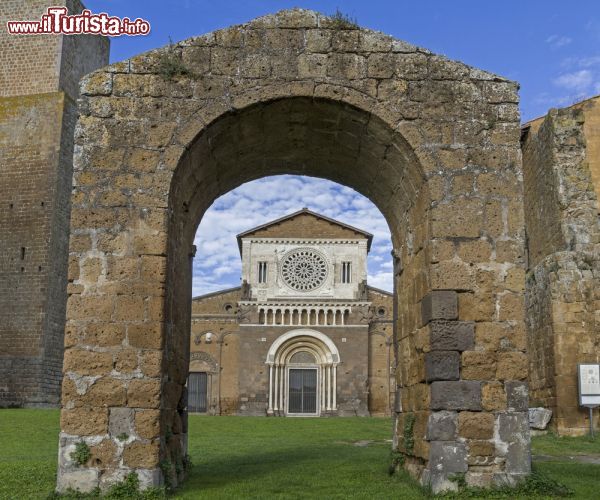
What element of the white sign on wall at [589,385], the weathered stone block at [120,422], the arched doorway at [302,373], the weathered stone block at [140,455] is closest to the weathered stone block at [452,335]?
the weathered stone block at [140,455]

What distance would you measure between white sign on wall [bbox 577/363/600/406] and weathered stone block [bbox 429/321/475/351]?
845 centimetres

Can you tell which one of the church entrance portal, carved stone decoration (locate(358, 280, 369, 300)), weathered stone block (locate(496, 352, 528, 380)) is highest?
carved stone decoration (locate(358, 280, 369, 300))

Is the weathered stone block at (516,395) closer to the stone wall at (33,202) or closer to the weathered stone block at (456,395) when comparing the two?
the weathered stone block at (456,395)

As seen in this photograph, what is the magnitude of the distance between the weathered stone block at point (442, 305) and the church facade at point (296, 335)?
2982 cm

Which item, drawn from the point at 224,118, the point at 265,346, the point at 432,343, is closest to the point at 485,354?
the point at 432,343

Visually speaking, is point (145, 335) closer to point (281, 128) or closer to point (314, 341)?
point (281, 128)

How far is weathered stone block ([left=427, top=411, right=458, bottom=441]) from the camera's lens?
6660 millimetres

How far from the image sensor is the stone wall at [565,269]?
47.8 ft

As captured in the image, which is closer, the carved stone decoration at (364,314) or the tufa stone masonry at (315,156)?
the tufa stone masonry at (315,156)

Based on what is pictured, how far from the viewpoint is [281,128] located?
26.5 feet

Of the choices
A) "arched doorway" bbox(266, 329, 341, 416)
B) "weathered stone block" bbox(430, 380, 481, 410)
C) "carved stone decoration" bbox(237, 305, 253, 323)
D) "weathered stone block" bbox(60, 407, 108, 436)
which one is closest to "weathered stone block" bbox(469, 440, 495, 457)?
"weathered stone block" bbox(430, 380, 481, 410)

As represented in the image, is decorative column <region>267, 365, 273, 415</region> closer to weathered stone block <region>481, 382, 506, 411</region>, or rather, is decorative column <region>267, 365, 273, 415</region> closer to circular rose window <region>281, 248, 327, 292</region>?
circular rose window <region>281, 248, 327, 292</region>

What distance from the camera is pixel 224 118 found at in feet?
24.3

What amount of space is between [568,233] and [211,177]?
974 centimetres
